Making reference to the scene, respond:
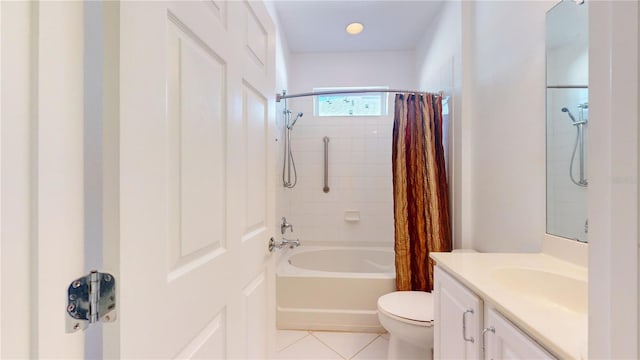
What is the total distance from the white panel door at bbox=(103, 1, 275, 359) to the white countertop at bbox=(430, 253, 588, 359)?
0.80 m

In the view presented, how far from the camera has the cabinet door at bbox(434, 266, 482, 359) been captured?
1.04 metres

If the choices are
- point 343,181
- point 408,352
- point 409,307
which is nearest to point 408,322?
point 409,307

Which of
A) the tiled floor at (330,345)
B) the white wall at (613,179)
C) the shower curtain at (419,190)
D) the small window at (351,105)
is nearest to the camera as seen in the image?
the white wall at (613,179)

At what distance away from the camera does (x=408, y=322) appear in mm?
1720

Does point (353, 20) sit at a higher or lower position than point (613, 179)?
higher

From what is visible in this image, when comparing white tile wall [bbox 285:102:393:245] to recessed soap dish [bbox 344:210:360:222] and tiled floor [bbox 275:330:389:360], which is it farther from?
tiled floor [bbox 275:330:389:360]

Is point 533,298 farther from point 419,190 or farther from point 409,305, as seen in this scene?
point 419,190

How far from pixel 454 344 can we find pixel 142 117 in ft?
4.29

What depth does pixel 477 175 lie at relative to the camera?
2016 mm

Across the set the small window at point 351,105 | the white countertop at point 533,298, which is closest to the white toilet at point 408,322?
the white countertop at point 533,298

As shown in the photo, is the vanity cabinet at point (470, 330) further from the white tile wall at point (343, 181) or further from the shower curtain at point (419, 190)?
the white tile wall at point (343, 181)

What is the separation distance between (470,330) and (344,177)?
2.29 metres

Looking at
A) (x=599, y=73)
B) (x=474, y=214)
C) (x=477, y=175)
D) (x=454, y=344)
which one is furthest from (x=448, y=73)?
(x=599, y=73)

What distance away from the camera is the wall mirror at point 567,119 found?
1.23 m
